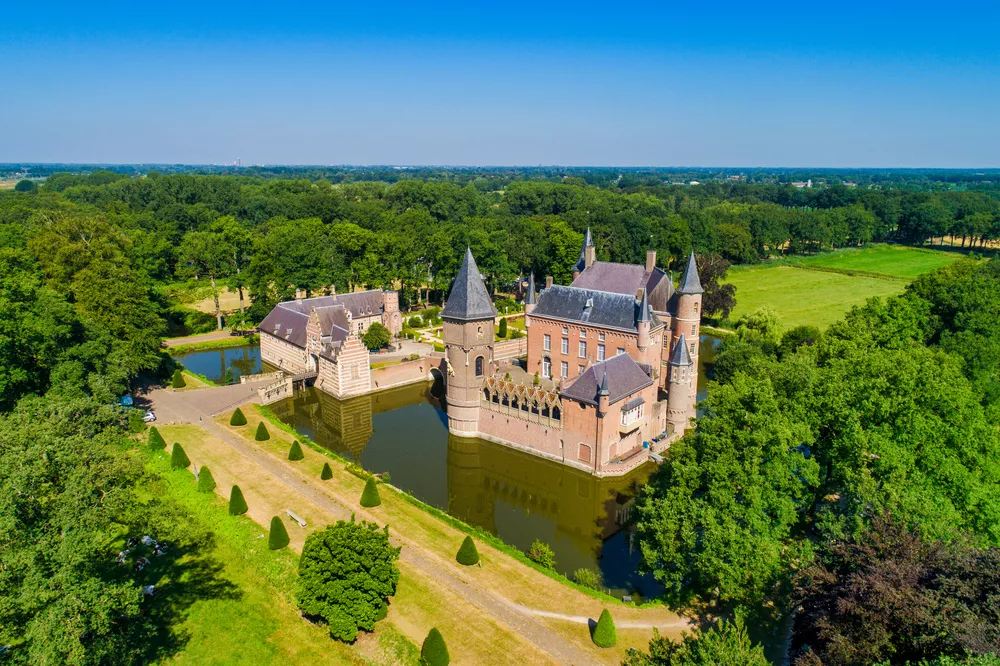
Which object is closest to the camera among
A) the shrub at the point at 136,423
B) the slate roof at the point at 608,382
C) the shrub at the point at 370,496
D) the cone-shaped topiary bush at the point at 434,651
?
the cone-shaped topiary bush at the point at 434,651

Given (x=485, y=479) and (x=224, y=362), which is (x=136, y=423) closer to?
(x=224, y=362)

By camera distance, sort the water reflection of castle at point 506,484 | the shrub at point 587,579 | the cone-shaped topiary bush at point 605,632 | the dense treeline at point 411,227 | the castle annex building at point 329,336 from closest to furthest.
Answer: the cone-shaped topiary bush at point 605,632
the shrub at point 587,579
the water reflection of castle at point 506,484
the castle annex building at point 329,336
the dense treeline at point 411,227

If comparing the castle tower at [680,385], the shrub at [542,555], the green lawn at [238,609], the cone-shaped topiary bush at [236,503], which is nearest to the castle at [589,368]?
the castle tower at [680,385]

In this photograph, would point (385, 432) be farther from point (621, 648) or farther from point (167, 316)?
point (167, 316)

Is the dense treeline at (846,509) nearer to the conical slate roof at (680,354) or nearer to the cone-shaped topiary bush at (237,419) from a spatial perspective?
the conical slate roof at (680,354)

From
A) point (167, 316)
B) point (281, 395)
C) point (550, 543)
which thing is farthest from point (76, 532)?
point (167, 316)

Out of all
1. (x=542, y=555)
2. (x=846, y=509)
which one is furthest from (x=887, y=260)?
(x=542, y=555)

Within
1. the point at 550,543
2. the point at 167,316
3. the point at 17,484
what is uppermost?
the point at 17,484
